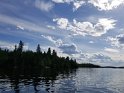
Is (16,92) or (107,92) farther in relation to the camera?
(107,92)

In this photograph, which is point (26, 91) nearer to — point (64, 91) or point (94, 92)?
point (64, 91)

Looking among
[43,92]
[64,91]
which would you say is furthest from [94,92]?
[43,92]

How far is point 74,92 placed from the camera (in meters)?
56.8

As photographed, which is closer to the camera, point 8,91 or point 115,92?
point 8,91

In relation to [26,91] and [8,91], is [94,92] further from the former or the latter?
[8,91]

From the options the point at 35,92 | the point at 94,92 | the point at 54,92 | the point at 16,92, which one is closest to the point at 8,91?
the point at 16,92

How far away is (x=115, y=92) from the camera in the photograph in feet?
194

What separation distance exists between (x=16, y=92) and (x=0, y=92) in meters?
3.25

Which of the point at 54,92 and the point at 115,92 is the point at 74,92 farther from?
the point at 115,92

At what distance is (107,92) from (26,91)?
18.4m

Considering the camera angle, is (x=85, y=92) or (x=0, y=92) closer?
(x=0, y=92)

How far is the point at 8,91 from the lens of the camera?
54.6 meters

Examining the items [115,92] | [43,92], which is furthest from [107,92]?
[43,92]

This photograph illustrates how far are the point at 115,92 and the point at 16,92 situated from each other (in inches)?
884
